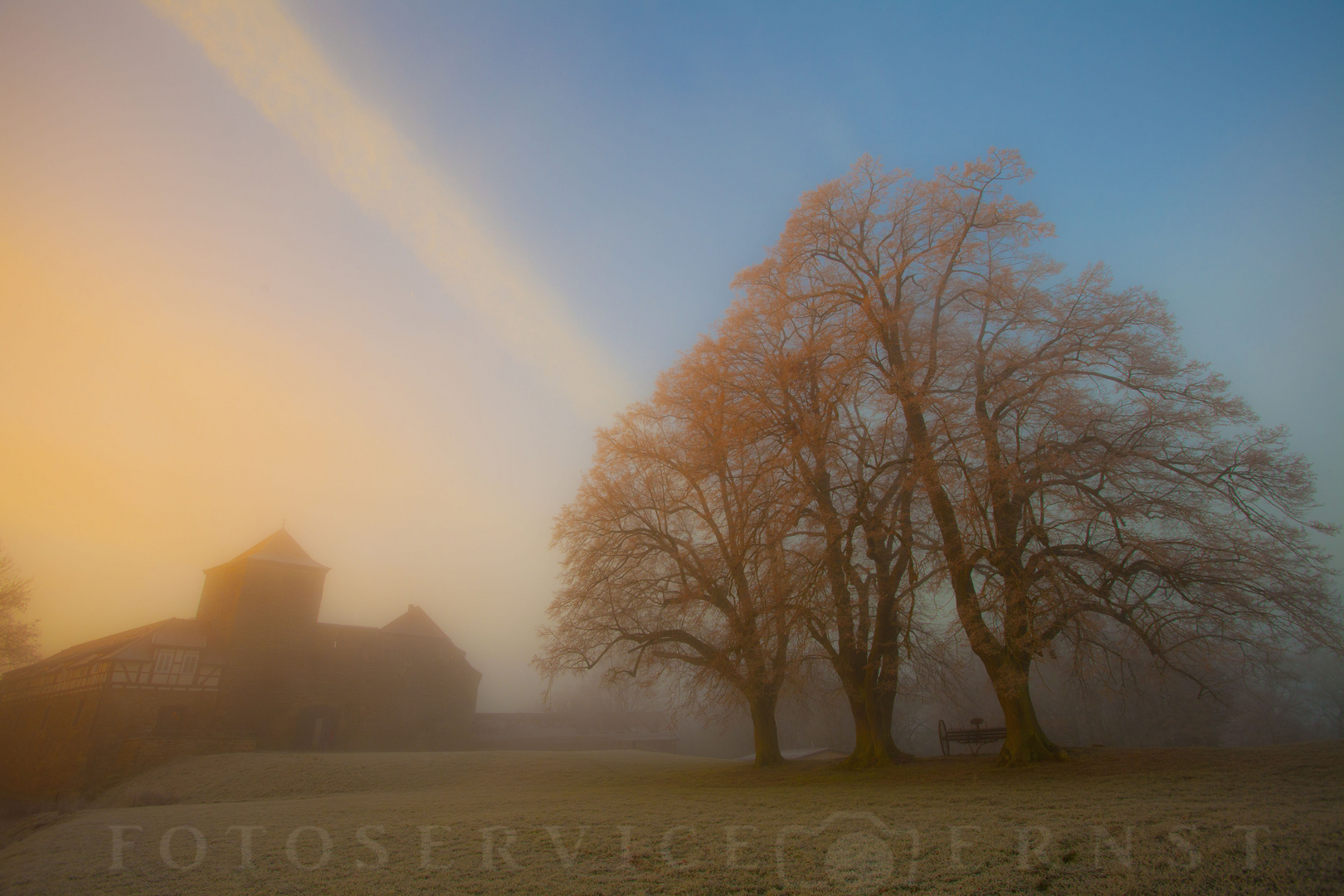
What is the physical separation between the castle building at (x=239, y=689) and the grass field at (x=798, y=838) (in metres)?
19.0

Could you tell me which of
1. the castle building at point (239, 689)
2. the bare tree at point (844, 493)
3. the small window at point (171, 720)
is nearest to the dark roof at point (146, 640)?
the castle building at point (239, 689)

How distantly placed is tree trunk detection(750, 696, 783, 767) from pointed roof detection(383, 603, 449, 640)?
32228 mm

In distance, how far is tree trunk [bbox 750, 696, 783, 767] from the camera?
63.6 feet

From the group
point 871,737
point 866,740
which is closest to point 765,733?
point 866,740

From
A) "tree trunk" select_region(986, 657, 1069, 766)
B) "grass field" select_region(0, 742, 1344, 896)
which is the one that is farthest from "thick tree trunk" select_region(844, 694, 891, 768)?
"tree trunk" select_region(986, 657, 1069, 766)

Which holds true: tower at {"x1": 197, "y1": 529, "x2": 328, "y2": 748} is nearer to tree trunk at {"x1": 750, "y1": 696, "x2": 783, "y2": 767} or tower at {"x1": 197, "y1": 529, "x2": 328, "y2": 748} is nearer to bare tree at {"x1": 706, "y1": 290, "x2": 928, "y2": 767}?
tree trunk at {"x1": 750, "y1": 696, "x2": 783, "y2": 767}

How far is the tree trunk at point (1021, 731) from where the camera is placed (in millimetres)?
13984

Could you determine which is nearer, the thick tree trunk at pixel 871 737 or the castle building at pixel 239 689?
the thick tree trunk at pixel 871 737

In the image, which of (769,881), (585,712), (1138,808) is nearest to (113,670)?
(769,881)

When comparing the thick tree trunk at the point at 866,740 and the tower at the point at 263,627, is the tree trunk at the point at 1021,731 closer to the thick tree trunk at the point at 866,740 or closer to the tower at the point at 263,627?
the thick tree trunk at the point at 866,740

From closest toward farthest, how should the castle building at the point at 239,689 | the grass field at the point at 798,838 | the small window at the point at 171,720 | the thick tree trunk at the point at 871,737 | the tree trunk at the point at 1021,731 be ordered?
the grass field at the point at 798,838
the tree trunk at the point at 1021,731
the thick tree trunk at the point at 871,737
the castle building at the point at 239,689
the small window at the point at 171,720

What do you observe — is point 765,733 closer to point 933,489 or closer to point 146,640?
point 933,489

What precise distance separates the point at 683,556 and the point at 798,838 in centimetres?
1157

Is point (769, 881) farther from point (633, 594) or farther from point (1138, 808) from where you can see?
point (633, 594)
